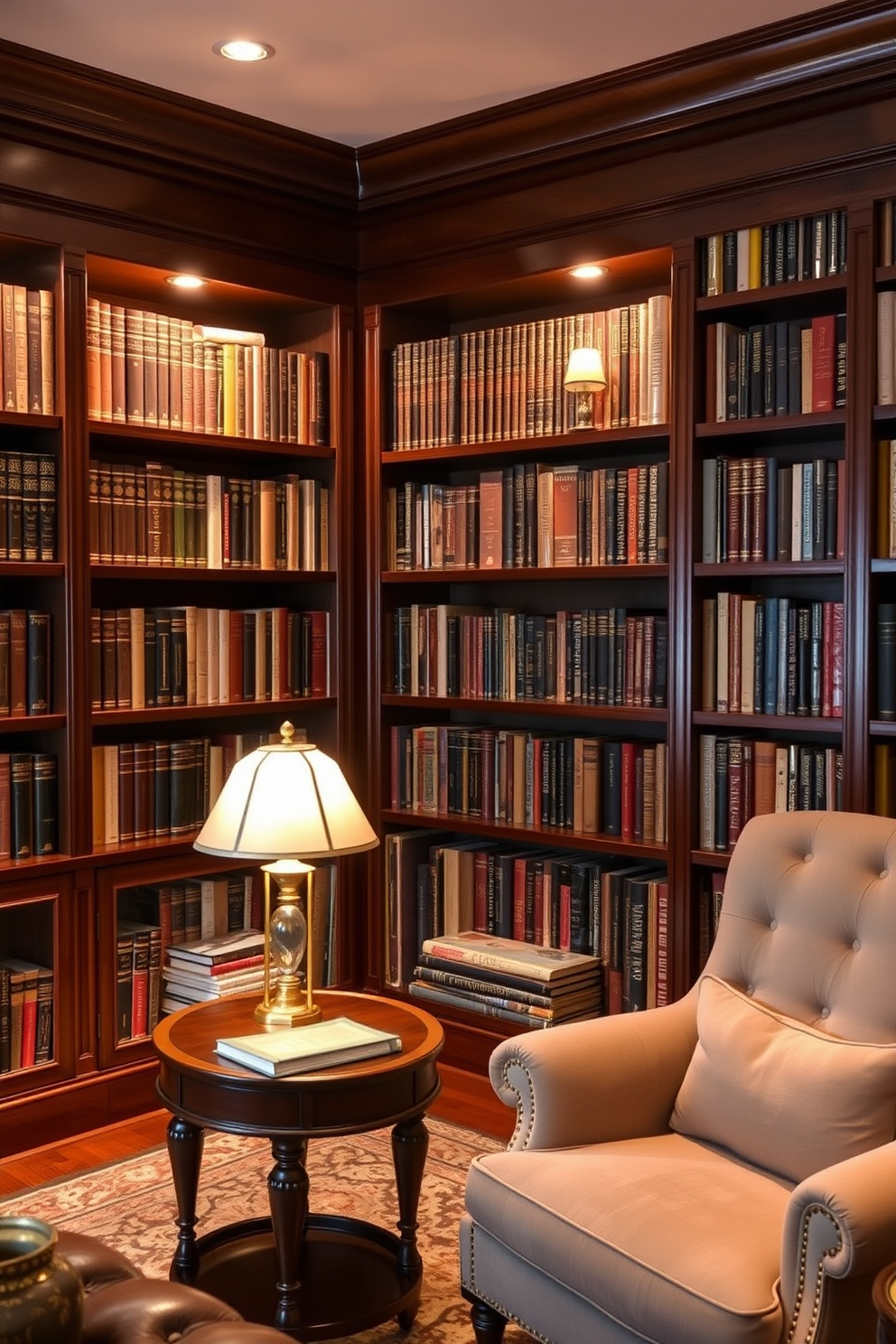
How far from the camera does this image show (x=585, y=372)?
3666 millimetres

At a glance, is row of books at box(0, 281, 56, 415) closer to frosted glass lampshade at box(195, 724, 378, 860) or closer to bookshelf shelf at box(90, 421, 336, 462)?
bookshelf shelf at box(90, 421, 336, 462)

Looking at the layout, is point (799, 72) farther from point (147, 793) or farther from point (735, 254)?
point (147, 793)

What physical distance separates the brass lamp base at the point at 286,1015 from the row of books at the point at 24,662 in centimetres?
119

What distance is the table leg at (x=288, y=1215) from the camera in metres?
2.47

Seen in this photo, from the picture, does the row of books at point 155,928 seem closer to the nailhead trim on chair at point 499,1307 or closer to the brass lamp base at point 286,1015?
the brass lamp base at point 286,1015

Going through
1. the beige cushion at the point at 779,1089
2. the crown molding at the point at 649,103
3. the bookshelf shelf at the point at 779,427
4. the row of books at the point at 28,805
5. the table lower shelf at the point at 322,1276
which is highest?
the crown molding at the point at 649,103

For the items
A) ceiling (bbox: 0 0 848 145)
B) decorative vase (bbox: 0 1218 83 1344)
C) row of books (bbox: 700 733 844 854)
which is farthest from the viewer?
row of books (bbox: 700 733 844 854)

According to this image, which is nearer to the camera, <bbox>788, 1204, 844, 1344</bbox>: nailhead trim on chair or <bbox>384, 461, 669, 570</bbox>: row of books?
<bbox>788, 1204, 844, 1344</bbox>: nailhead trim on chair

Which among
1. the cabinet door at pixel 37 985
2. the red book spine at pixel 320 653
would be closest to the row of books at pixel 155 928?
the cabinet door at pixel 37 985

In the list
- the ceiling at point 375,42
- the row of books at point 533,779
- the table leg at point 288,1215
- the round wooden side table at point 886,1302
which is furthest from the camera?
the row of books at point 533,779

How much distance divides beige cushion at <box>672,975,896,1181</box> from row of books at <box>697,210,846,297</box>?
1.72 meters

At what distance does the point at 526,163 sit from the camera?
3.76 meters

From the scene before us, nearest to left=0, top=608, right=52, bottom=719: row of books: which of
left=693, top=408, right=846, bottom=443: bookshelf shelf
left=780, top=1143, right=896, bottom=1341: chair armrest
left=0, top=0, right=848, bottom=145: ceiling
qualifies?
left=0, top=0, right=848, bottom=145: ceiling

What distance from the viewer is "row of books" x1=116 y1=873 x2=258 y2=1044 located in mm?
3844
